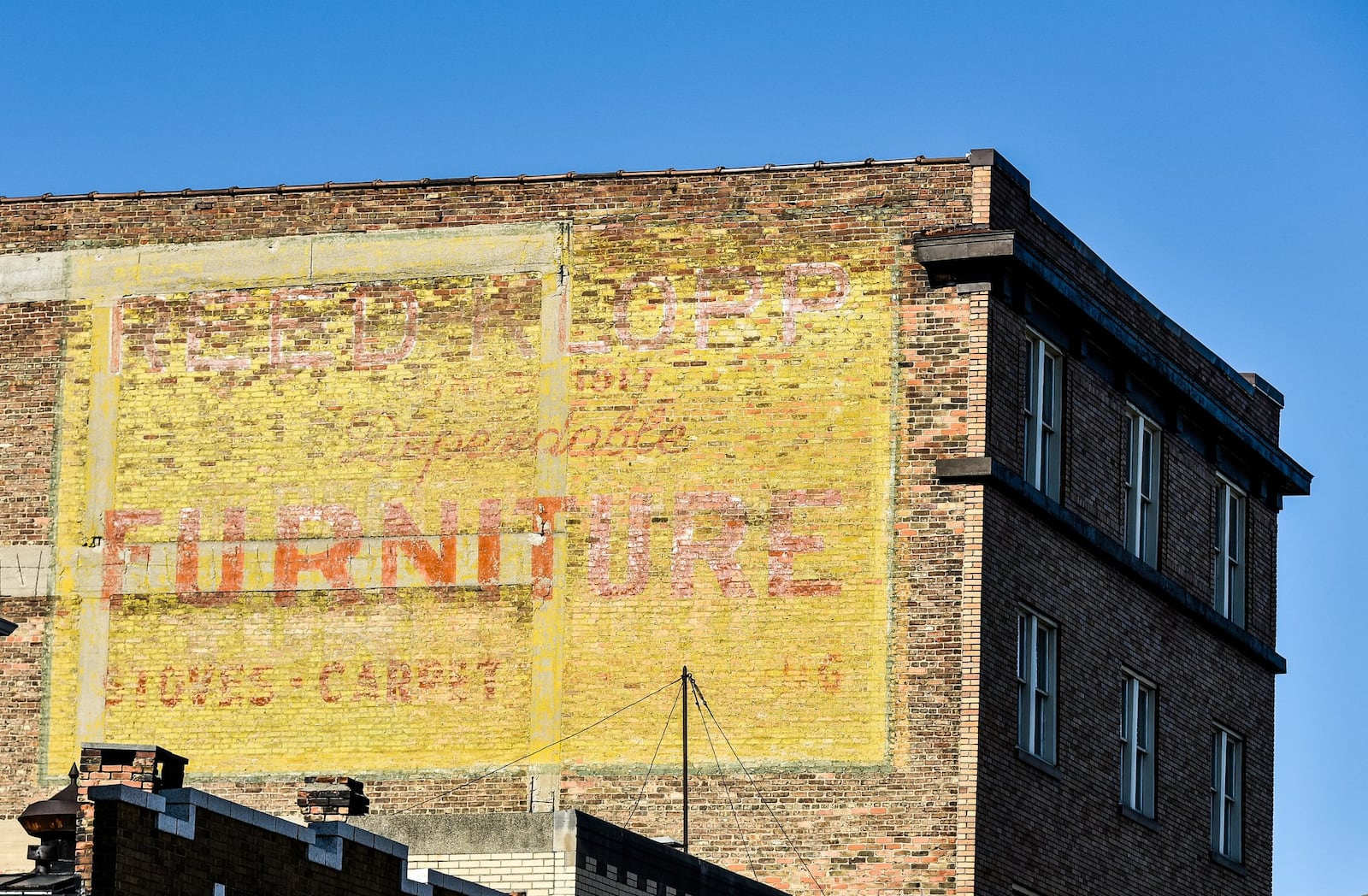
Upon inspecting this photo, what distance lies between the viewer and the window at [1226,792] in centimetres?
4450

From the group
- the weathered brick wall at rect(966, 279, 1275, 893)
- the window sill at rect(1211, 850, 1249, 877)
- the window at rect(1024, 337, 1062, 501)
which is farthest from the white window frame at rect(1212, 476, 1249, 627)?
the window at rect(1024, 337, 1062, 501)

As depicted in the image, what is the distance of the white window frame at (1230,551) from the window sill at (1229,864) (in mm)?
3690

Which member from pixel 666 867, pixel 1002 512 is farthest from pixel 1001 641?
pixel 666 867

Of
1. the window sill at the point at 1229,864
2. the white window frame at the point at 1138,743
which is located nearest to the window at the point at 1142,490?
the white window frame at the point at 1138,743

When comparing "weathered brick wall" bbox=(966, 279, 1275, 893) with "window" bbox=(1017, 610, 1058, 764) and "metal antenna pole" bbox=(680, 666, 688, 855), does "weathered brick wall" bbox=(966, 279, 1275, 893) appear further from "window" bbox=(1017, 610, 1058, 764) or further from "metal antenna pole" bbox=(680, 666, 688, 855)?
"metal antenna pole" bbox=(680, 666, 688, 855)

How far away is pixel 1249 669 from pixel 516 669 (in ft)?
45.6

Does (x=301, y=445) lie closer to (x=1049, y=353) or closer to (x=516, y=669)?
(x=516, y=669)

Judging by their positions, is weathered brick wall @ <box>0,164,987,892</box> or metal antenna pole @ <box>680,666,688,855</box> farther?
weathered brick wall @ <box>0,164,987,892</box>

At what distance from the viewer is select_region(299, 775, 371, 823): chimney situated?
26.5 m

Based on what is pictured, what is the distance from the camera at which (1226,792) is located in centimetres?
4512

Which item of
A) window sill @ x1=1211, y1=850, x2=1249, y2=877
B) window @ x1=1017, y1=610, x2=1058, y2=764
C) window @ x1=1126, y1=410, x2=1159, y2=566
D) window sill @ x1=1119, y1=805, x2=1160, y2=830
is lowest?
window sill @ x1=1211, y1=850, x2=1249, y2=877

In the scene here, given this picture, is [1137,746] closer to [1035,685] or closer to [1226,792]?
[1035,685]

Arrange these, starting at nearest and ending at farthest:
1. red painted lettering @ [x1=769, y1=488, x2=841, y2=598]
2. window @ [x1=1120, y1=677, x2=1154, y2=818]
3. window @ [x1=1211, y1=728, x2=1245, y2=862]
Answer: red painted lettering @ [x1=769, y1=488, x2=841, y2=598], window @ [x1=1120, y1=677, x2=1154, y2=818], window @ [x1=1211, y1=728, x2=1245, y2=862]

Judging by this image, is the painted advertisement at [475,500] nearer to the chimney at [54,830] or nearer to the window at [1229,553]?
the window at [1229,553]
